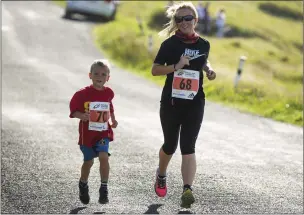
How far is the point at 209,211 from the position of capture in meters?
7.32

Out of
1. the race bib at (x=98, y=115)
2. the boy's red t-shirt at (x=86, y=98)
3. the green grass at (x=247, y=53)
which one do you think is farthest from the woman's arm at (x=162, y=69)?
the green grass at (x=247, y=53)

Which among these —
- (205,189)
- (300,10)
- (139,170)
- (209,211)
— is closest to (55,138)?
(139,170)

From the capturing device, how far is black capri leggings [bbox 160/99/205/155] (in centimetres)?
639

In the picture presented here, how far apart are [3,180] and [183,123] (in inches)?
123

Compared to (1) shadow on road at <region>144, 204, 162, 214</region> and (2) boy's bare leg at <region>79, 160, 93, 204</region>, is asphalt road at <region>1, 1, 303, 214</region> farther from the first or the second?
(2) boy's bare leg at <region>79, 160, 93, 204</region>

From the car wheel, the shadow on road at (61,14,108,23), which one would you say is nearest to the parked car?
the car wheel

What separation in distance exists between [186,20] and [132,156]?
437cm

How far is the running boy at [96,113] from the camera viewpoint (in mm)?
5699

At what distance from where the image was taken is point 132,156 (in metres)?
10.1

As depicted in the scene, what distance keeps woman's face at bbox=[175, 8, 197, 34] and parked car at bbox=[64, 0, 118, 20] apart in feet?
91.3

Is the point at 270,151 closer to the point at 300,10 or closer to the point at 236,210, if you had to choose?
the point at 236,210

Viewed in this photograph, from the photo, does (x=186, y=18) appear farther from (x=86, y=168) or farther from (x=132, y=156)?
(x=132, y=156)

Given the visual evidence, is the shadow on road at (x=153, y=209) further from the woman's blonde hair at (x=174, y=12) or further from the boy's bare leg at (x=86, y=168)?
the woman's blonde hair at (x=174, y=12)

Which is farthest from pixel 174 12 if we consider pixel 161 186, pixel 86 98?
pixel 161 186
